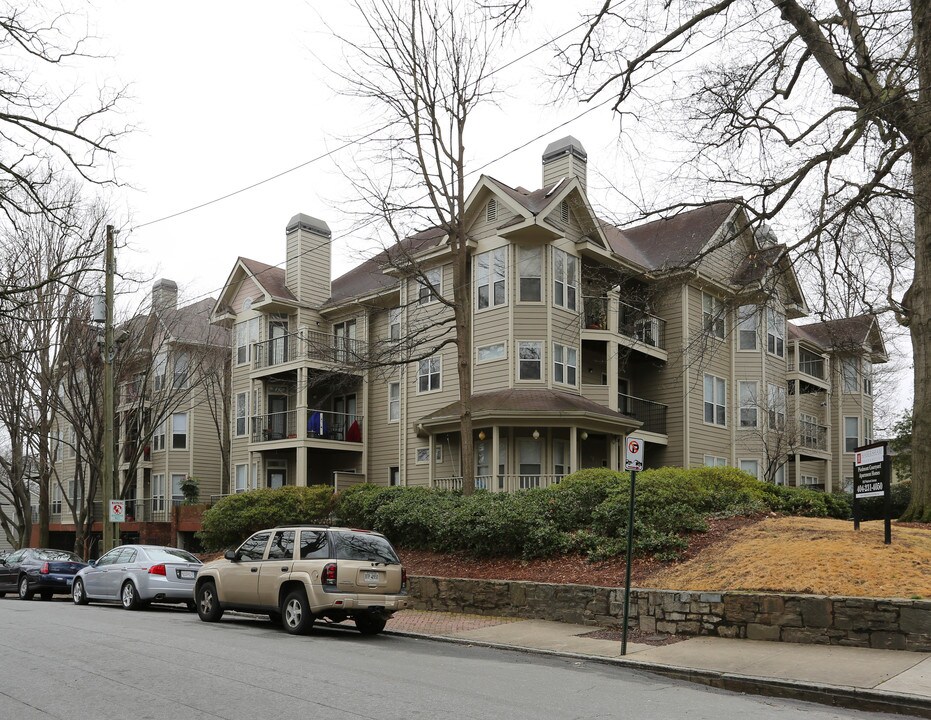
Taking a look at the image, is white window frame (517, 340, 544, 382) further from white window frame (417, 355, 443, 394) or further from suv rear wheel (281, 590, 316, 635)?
suv rear wheel (281, 590, 316, 635)

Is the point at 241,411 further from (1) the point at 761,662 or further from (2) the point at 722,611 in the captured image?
→ (1) the point at 761,662

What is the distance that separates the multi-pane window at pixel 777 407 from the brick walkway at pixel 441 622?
62.3ft

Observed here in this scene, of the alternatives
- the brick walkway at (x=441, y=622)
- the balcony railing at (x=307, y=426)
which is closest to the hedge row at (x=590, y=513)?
the brick walkway at (x=441, y=622)

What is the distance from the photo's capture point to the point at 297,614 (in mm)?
13508

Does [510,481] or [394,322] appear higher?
[394,322]

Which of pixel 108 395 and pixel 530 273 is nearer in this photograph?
pixel 108 395

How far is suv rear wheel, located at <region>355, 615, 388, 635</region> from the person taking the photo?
14023 millimetres

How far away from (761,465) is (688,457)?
14.0 ft

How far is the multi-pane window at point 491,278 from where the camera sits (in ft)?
87.9

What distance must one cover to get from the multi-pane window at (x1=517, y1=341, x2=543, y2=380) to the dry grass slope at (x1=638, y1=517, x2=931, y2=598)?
1127 cm

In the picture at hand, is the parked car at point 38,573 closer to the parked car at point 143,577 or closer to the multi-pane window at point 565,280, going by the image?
the parked car at point 143,577

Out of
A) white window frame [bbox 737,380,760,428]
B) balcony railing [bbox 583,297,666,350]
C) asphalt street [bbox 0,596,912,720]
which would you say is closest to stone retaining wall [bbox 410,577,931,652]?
asphalt street [bbox 0,596,912,720]

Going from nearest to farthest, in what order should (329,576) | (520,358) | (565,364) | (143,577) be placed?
(329,576), (143,577), (520,358), (565,364)

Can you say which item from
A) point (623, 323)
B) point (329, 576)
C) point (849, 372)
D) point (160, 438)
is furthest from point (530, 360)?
point (160, 438)
